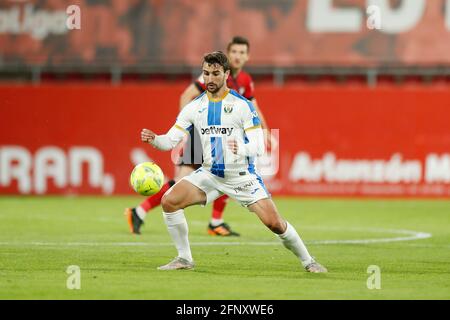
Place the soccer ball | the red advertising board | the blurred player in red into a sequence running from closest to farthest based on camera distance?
the soccer ball
the blurred player in red
the red advertising board

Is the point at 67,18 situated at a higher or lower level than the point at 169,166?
higher

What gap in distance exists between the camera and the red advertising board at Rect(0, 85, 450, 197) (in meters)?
21.8

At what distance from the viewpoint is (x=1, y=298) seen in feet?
27.9

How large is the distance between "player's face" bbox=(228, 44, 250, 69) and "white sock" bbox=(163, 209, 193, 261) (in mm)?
3938

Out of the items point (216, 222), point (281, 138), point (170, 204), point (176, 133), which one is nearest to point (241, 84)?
point (216, 222)

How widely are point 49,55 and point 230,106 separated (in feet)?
42.0

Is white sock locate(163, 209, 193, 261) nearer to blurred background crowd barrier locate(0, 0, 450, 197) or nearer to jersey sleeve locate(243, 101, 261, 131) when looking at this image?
jersey sleeve locate(243, 101, 261, 131)

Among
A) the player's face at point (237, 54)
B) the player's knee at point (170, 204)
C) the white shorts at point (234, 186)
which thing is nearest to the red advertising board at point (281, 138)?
the player's face at point (237, 54)

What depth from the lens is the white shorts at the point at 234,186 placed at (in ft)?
33.9

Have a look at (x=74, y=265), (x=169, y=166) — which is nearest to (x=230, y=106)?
(x=74, y=265)

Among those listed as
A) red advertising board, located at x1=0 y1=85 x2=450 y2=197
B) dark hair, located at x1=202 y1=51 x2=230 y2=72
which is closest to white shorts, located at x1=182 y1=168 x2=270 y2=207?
dark hair, located at x1=202 y1=51 x2=230 y2=72

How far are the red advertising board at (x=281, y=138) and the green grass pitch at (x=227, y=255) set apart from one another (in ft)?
8.09

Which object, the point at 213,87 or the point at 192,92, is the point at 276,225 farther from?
the point at 192,92

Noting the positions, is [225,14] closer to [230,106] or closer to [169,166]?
[169,166]
